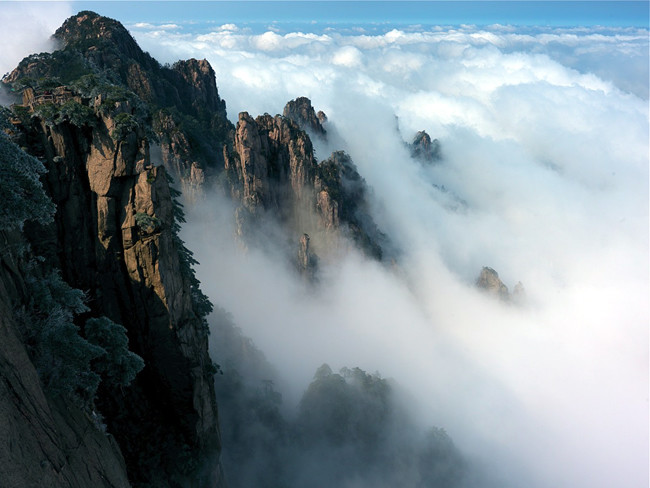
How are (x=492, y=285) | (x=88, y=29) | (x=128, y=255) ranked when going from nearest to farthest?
1. (x=128, y=255)
2. (x=88, y=29)
3. (x=492, y=285)

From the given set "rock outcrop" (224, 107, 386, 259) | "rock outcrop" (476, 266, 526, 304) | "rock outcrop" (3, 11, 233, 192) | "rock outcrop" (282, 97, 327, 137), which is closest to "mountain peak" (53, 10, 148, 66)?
"rock outcrop" (3, 11, 233, 192)

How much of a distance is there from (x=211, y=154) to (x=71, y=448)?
295ft

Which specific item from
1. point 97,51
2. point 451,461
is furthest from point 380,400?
point 97,51

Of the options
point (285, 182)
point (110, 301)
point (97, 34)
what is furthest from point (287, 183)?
point (110, 301)

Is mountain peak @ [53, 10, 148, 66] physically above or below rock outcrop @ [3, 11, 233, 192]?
above

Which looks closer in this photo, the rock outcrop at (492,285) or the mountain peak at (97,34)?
the mountain peak at (97,34)

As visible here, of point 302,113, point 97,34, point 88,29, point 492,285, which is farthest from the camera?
point 302,113

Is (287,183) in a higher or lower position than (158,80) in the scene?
lower

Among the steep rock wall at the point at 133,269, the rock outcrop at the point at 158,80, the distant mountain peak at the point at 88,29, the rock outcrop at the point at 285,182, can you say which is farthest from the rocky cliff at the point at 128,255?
the distant mountain peak at the point at 88,29

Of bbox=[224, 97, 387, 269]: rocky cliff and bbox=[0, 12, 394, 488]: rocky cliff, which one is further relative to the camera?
bbox=[224, 97, 387, 269]: rocky cliff

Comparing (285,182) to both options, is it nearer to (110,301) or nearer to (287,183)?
(287,183)

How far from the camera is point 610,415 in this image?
126m

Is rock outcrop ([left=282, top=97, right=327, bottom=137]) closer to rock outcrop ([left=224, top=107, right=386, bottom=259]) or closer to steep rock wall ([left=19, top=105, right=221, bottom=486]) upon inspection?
rock outcrop ([left=224, top=107, right=386, bottom=259])

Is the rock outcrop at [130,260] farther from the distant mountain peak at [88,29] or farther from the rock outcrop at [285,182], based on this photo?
the distant mountain peak at [88,29]
